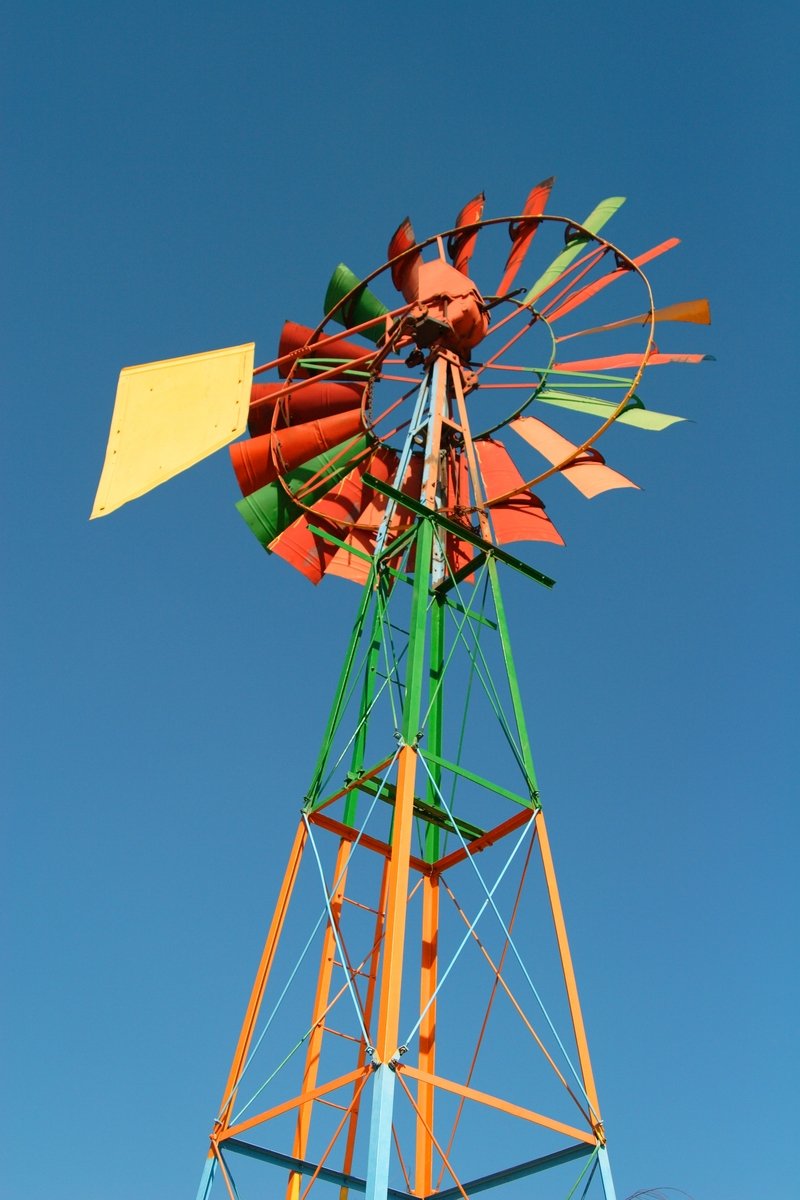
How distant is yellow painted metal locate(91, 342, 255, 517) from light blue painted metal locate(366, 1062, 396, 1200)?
→ 4.93 metres

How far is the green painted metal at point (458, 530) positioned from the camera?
1184 cm

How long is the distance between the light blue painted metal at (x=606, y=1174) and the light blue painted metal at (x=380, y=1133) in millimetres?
1962

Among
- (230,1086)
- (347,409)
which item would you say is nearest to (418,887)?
(230,1086)

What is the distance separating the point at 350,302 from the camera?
15.1 metres

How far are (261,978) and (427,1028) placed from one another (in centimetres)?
172

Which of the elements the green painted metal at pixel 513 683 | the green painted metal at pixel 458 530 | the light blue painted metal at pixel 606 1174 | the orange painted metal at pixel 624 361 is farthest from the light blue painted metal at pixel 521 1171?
the orange painted metal at pixel 624 361

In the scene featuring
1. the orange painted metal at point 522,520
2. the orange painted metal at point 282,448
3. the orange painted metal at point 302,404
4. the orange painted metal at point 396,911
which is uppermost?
the orange painted metal at point 302,404

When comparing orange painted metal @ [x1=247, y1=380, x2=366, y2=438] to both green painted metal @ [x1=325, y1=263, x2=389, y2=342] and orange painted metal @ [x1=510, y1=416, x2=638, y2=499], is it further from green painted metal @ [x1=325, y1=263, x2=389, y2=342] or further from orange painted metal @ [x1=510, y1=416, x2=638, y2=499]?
orange painted metal @ [x1=510, y1=416, x2=638, y2=499]

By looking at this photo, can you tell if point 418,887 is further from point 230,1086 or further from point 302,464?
point 302,464

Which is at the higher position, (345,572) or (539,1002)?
(345,572)

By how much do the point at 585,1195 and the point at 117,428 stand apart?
770 centimetres

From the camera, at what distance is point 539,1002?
968 centimetres

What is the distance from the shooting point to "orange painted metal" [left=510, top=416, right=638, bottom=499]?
12812 mm

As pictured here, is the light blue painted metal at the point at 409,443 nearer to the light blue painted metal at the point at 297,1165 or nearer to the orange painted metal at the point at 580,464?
the orange painted metal at the point at 580,464
